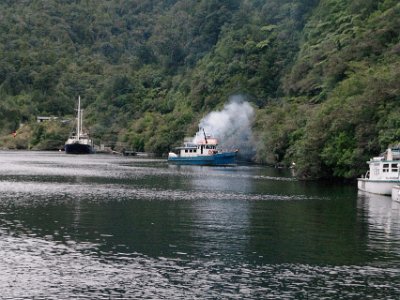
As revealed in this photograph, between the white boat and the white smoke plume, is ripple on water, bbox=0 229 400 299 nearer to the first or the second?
the white boat

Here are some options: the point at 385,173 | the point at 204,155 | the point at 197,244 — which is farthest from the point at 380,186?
the point at 204,155

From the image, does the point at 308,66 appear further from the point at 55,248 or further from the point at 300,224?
the point at 55,248

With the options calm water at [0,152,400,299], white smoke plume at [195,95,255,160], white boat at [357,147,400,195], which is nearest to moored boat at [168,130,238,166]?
white smoke plume at [195,95,255,160]

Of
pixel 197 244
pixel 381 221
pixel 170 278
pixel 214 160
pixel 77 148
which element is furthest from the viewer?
pixel 77 148

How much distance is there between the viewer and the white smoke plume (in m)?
145

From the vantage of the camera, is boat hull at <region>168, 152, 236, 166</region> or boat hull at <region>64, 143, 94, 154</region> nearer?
boat hull at <region>168, 152, 236, 166</region>

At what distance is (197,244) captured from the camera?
137 feet

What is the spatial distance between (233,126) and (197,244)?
108763 mm

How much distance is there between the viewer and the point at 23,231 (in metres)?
45.6

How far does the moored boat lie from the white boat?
2311 inches

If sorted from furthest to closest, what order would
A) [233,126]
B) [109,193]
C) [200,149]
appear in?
[233,126] < [200,149] < [109,193]

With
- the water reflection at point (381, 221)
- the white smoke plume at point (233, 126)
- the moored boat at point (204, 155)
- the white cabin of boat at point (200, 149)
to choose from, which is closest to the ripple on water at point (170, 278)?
the water reflection at point (381, 221)

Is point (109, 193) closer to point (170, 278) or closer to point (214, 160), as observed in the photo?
point (170, 278)

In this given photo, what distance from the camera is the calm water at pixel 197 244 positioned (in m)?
32.3
